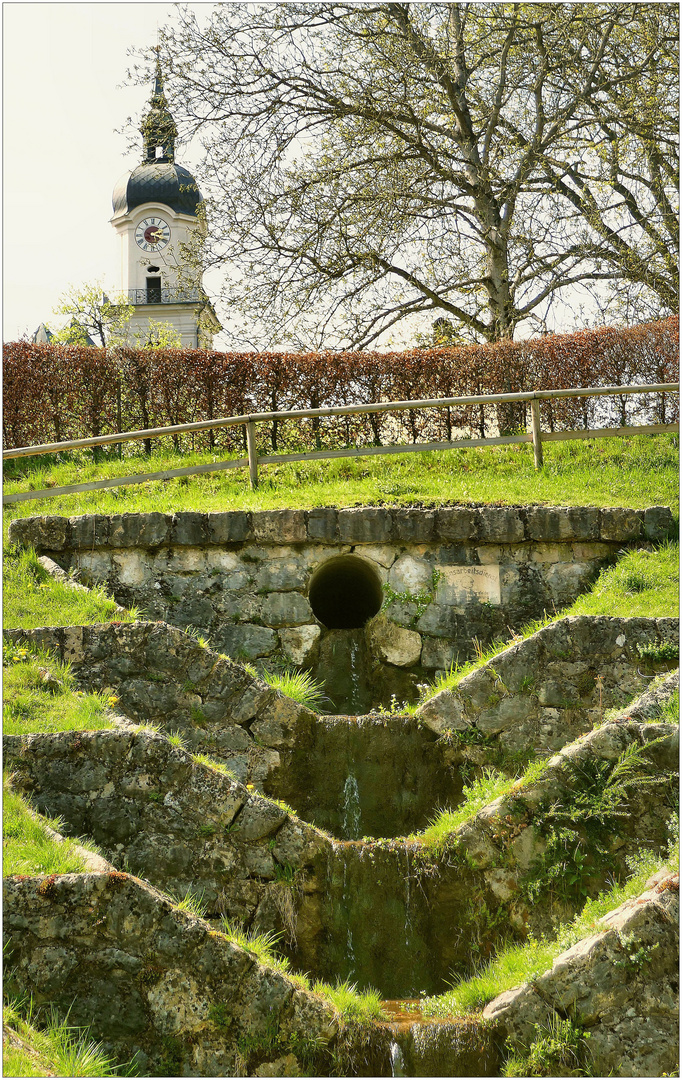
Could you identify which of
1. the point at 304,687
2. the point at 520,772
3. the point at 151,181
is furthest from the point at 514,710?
the point at 151,181

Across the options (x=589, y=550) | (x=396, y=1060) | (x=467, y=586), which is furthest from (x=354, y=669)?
(x=396, y=1060)

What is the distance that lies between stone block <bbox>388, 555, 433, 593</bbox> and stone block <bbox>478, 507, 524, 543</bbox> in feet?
2.00

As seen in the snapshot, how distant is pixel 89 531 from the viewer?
9.03 meters

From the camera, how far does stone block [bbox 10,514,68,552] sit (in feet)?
29.2

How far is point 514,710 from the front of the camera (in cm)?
724

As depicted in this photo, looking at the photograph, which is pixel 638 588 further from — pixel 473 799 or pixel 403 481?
pixel 403 481

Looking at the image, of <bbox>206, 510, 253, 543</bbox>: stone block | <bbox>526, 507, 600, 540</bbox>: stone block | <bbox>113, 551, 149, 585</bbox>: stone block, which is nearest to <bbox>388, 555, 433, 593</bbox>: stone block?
<bbox>526, 507, 600, 540</bbox>: stone block

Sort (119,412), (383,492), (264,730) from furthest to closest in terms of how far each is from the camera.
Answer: (119,412), (383,492), (264,730)

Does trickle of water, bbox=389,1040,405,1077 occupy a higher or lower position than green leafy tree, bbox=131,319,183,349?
lower

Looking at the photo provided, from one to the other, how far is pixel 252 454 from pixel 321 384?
174cm

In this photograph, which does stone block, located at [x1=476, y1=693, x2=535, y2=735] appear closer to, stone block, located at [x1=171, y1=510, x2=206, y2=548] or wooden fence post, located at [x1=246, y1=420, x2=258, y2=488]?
stone block, located at [x1=171, y1=510, x2=206, y2=548]

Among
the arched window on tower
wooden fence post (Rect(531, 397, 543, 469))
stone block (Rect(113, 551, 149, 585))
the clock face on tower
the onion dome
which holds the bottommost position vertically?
stone block (Rect(113, 551, 149, 585))

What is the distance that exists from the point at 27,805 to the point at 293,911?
72.5 inches

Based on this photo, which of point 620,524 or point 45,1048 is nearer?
point 45,1048
